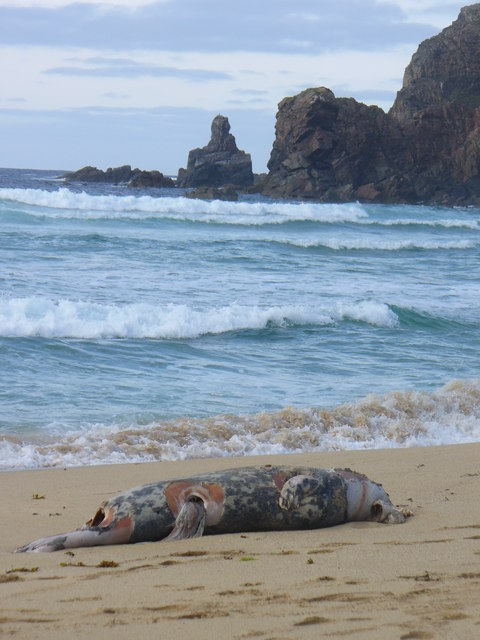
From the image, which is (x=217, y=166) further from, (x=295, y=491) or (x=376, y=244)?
(x=295, y=491)

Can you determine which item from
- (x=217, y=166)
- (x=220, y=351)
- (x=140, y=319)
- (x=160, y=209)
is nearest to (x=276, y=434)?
(x=220, y=351)

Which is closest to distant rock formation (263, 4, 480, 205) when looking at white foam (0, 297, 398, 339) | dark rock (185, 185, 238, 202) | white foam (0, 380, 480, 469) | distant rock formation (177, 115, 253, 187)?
distant rock formation (177, 115, 253, 187)

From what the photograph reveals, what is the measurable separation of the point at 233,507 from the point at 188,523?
0.29 metres

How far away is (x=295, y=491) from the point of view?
4922mm

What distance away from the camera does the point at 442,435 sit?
8.67 meters

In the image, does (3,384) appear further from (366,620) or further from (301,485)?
(366,620)

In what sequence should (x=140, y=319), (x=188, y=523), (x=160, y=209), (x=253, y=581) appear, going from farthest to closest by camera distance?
(x=160, y=209)
(x=140, y=319)
(x=188, y=523)
(x=253, y=581)

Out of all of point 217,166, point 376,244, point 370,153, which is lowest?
point 376,244

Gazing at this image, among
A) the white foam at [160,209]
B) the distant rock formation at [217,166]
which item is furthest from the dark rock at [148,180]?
the white foam at [160,209]

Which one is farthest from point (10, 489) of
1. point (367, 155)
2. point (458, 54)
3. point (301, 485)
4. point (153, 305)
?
point (458, 54)

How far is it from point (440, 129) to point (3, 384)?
66.9 meters

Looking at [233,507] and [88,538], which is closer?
[88,538]

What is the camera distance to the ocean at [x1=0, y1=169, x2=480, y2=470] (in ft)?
26.3

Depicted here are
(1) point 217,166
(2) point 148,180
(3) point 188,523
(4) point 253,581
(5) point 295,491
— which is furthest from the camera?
(1) point 217,166
